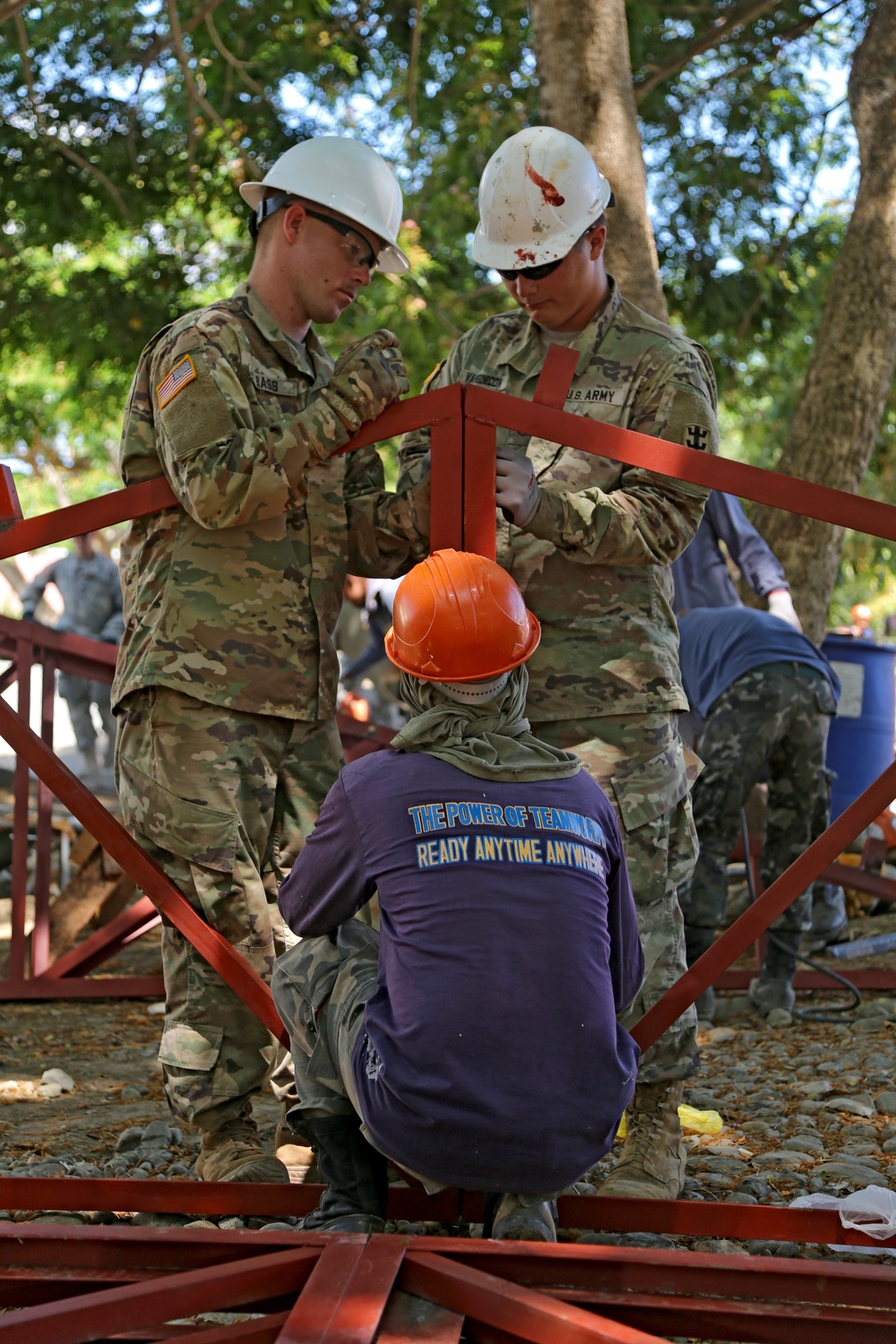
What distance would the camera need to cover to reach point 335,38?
941 centimetres

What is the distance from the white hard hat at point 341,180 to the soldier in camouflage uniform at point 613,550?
24cm

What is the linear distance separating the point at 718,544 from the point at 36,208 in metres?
5.59

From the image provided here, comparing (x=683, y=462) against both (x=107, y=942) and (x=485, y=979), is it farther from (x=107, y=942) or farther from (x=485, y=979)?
(x=107, y=942)

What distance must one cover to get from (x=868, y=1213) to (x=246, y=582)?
5.92 ft

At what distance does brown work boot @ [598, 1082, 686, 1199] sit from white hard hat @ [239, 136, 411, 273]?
2056mm

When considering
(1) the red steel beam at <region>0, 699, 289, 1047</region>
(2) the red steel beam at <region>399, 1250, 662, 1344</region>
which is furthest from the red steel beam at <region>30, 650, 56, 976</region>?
(2) the red steel beam at <region>399, 1250, 662, 1344</region>

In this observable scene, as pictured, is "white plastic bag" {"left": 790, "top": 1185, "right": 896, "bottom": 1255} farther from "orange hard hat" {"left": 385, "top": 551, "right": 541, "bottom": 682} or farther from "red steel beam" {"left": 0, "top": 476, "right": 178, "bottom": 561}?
"red steel beam" {"left": 0, "top": 476, "right": 178, "bottom": 561}

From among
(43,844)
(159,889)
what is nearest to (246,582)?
(159,889)

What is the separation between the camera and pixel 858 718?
21.7 feet

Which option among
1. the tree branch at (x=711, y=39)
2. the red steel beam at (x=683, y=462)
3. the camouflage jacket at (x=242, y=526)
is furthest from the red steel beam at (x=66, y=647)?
the tree branch at (x=711, y=39)

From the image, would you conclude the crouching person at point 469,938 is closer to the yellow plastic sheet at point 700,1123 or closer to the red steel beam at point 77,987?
the yellow plastic sheet at point 700,1123

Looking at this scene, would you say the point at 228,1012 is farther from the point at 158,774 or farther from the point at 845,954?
the point at 845,954

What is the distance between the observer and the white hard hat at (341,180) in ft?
9.95

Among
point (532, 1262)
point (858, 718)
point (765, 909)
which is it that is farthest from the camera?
point (858, 718)
